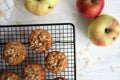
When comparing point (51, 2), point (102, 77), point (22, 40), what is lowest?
point (102, 77)

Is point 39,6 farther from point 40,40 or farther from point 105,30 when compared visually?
point 105,30

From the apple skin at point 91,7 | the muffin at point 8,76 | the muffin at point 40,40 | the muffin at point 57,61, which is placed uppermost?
the apple skin at point 91,7

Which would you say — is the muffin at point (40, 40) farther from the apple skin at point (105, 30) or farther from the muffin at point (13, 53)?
the apple skin at point (105, 30)

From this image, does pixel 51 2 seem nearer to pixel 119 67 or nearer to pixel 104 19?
pixel 104 19

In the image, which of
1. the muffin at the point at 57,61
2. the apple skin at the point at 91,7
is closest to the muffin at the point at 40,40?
the muffin at the point at 57,61

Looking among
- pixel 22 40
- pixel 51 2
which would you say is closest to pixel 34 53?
pixel 22 40

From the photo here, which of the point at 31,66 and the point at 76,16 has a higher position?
the point at 76,16

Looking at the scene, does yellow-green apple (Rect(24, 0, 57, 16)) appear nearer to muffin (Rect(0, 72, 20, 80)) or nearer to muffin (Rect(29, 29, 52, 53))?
muffin (Rect(29, 29, 52, 53))
